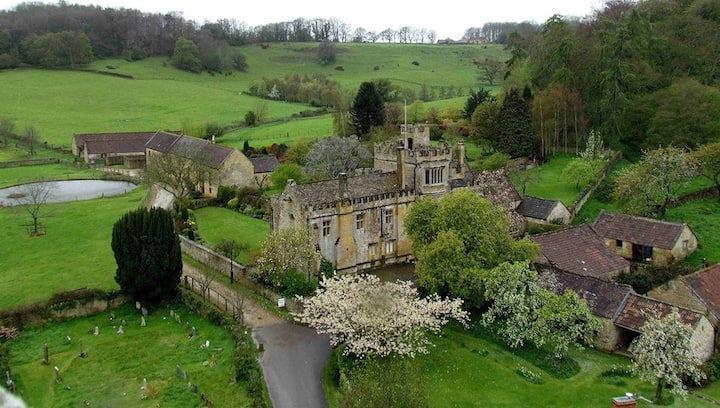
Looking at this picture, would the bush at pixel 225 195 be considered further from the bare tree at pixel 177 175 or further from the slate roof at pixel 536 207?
the slate roof at pixel 536 207

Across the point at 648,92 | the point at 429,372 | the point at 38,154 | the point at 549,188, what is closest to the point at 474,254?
the point at 429,372

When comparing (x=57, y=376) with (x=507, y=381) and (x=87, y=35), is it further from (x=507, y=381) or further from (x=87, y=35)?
(x=87, y=35)

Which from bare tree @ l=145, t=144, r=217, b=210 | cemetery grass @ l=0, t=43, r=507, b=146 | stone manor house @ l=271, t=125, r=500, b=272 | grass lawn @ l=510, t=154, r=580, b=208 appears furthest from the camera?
cemetery grass @ l=0, t=43, r=507, b=146

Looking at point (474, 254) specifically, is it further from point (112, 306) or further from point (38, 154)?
point (38, 154)

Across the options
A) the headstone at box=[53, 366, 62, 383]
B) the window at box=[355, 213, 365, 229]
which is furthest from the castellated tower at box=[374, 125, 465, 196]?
the headstone at box=[53, 366, 62, 383]

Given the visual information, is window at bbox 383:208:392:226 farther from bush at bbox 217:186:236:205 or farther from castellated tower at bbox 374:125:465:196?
bush at bbox 217:186:236:205

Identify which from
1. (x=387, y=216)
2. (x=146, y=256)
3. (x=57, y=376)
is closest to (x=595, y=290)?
(x=387, y=216)
